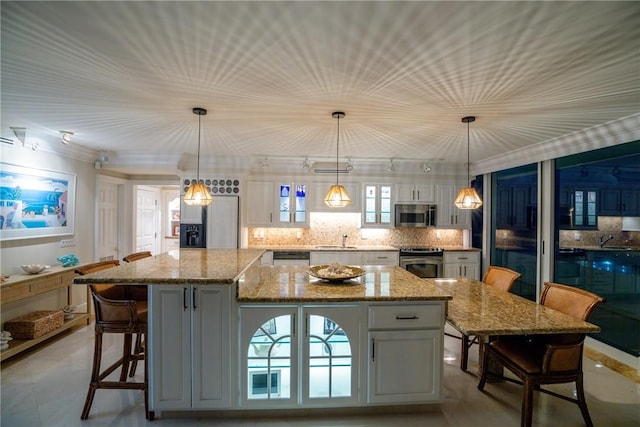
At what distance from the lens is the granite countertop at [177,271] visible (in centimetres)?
191

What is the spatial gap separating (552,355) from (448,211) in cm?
372

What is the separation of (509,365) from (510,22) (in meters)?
2.15

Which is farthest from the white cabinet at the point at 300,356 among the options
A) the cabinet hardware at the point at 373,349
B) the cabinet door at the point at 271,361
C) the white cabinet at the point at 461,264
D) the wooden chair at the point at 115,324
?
the white cabinet at the point at 461,264

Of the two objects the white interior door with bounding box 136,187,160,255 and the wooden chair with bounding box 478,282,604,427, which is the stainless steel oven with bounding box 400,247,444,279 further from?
the white interior door with bounding box 136,187,160,255

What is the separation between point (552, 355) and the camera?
1.95m

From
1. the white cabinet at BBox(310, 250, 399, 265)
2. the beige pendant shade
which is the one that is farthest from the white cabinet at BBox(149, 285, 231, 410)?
the white cabinet at BBox(310, 250, 399, 265)

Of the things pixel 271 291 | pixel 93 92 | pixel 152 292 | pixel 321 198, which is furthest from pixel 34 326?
pixel 321 198

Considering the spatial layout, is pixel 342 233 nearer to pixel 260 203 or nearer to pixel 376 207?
pixel 376 207

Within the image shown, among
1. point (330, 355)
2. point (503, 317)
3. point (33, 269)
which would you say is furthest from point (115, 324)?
point (503, 317)

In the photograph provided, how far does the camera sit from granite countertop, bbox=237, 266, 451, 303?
2105 millimetres

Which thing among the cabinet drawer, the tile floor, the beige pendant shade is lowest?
the tile floor

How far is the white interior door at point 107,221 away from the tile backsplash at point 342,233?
89.8 inches

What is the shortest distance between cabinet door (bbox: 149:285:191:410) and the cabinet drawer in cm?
132

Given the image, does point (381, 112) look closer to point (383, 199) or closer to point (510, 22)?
point (510, 22)
